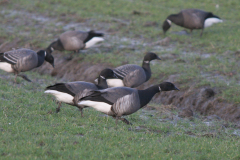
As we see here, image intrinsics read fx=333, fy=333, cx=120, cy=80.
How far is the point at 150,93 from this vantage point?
806 centimetres

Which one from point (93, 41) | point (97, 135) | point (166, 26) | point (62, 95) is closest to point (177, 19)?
point (166, 26)

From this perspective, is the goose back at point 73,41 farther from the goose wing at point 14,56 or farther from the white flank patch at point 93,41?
the goose wing at point 14,56

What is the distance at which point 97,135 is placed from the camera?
21.6ft

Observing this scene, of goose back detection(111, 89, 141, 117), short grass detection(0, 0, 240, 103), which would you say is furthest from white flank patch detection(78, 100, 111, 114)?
short grass detection(0, 0, 240, 103)

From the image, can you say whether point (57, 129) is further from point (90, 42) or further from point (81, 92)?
point (90, 42)

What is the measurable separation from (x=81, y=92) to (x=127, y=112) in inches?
49.7

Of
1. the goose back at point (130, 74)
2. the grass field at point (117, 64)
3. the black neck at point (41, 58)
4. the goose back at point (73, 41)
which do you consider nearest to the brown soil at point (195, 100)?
the grass field at point (117, 64)

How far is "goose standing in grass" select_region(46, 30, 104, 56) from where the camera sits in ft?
49.8

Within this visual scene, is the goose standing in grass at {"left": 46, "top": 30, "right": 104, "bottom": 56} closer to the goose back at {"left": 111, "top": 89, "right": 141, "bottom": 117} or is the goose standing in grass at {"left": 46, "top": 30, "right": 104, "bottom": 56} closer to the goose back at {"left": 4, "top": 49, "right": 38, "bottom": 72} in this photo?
the goose back at {"left": 4, "top": 49, "right": 38, "bottom": 72}

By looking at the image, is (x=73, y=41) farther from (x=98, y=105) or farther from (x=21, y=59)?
(x=98, y=105)

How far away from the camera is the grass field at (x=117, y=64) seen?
19.6ft

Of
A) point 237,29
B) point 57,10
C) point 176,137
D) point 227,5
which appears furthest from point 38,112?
point 227,5

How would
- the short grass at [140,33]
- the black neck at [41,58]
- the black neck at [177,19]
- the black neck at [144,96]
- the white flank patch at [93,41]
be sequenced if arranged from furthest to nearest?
the black neck at [177,19], the white flank patch at [93,41], the short grass at [140,33], the black neck at [41,58], the black neck at [144,96]

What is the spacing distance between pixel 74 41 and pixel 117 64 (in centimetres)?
269
